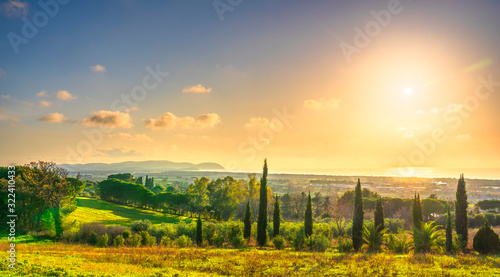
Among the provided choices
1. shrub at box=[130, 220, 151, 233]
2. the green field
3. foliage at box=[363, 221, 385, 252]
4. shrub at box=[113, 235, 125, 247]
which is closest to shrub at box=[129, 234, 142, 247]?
shrub at box=[113, 235, 125, 247]

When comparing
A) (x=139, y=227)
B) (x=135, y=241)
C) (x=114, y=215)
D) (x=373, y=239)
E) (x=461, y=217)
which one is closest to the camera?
(x=135, y=241)

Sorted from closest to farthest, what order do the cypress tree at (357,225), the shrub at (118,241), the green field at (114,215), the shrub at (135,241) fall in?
the shrub at (135,241), the shrub at (118,241), the cypress tree at (357,225), the green field at (114,215)

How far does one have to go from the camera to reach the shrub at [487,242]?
76.2 feet

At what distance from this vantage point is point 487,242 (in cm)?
2339

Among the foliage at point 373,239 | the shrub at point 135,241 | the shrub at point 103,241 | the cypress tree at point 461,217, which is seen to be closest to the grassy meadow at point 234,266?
the foliage at point 373,239

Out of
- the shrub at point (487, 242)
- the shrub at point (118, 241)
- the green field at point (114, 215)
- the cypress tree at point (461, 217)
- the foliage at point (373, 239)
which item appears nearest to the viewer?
the shrub at point (487, 242)

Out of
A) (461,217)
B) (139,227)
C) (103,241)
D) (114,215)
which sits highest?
(461,217)

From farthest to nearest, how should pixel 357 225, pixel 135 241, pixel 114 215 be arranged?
pixel 114 215
pixel 357 225
pixel 135 241

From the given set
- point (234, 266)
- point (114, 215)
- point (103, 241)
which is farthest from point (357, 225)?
point (114, 215)

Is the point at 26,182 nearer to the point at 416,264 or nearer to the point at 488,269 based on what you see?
the point at 416,264

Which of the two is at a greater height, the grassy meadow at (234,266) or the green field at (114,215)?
the grassy meadow at (234,266)

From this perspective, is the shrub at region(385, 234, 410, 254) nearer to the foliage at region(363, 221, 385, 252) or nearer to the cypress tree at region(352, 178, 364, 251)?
the foliage at region(363, 221, 385, 252)

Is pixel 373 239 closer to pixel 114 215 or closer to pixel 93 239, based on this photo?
pixel 93 239

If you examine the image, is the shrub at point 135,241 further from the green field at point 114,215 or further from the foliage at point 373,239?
the foliage at point 373,239
